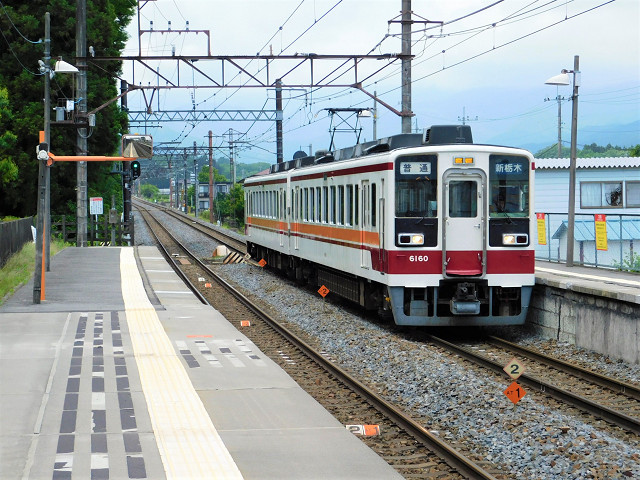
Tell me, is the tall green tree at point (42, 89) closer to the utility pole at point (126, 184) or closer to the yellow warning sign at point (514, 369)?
the utility pole at point (126, 184)

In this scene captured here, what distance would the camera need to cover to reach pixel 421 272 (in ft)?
48.8

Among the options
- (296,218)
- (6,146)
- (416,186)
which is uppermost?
(6,146)

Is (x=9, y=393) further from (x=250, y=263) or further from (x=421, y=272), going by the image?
(x=250, y=263)

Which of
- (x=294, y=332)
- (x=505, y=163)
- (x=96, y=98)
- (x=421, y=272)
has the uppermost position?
(x=96, y=98)

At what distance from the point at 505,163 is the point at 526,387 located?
4.79 meters

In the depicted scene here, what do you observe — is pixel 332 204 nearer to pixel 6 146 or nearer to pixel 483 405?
pixel 483 405

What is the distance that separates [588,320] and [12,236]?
19.2m

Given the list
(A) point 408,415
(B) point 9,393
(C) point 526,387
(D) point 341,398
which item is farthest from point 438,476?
(B) point 9,393

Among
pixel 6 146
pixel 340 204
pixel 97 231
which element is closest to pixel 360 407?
pixel 340 204

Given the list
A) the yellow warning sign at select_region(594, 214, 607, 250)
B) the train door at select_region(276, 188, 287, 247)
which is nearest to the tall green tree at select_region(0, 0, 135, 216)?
the train door at select_region(276, 188, 287, 247)

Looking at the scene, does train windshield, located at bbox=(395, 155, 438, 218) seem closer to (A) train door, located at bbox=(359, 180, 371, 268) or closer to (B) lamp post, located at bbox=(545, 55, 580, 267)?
(A) train door, located at bbox=(359, 180, 371, 268)

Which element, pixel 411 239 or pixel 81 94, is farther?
pixel 81 94

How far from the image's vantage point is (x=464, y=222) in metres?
14.9

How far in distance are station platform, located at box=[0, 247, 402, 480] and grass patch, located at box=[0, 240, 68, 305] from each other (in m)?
4.11
